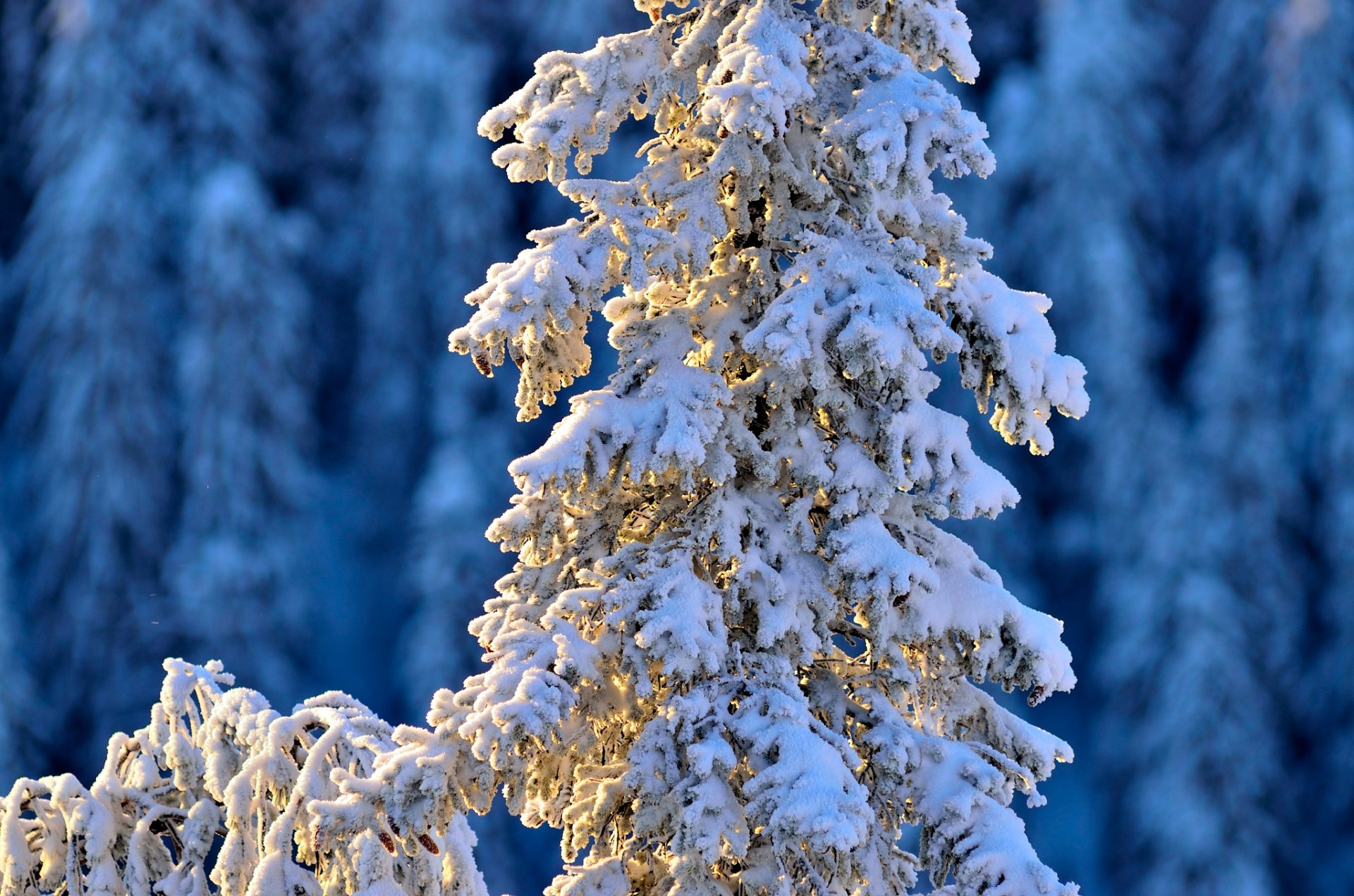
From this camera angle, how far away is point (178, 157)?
112 feet

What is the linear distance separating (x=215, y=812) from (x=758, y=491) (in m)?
2.83

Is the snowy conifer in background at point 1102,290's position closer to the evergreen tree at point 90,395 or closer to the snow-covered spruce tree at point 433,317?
the snow-covered spruce tree at point 433,317

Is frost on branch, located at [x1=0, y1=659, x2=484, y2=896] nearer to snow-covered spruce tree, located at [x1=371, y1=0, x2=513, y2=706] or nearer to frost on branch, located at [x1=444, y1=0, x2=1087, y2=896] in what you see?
frost on branch, located at [x1=444, y1=0, x2=1087, y2=896]

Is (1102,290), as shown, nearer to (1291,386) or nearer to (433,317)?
(1291,386)

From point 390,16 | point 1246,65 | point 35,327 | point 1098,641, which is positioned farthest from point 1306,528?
point 35,327

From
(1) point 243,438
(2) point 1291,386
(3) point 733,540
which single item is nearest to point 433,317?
(1) point 243,438

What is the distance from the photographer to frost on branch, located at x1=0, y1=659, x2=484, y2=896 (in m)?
6.07

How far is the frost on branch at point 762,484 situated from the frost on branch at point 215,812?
58cm

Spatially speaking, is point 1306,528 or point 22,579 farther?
point 1306,528

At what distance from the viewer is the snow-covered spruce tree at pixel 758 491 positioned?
5.70m

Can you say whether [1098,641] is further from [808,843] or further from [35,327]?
[808,843]

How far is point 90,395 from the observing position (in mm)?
30500

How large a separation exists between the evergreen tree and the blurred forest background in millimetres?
74

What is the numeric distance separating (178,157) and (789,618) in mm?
31156
